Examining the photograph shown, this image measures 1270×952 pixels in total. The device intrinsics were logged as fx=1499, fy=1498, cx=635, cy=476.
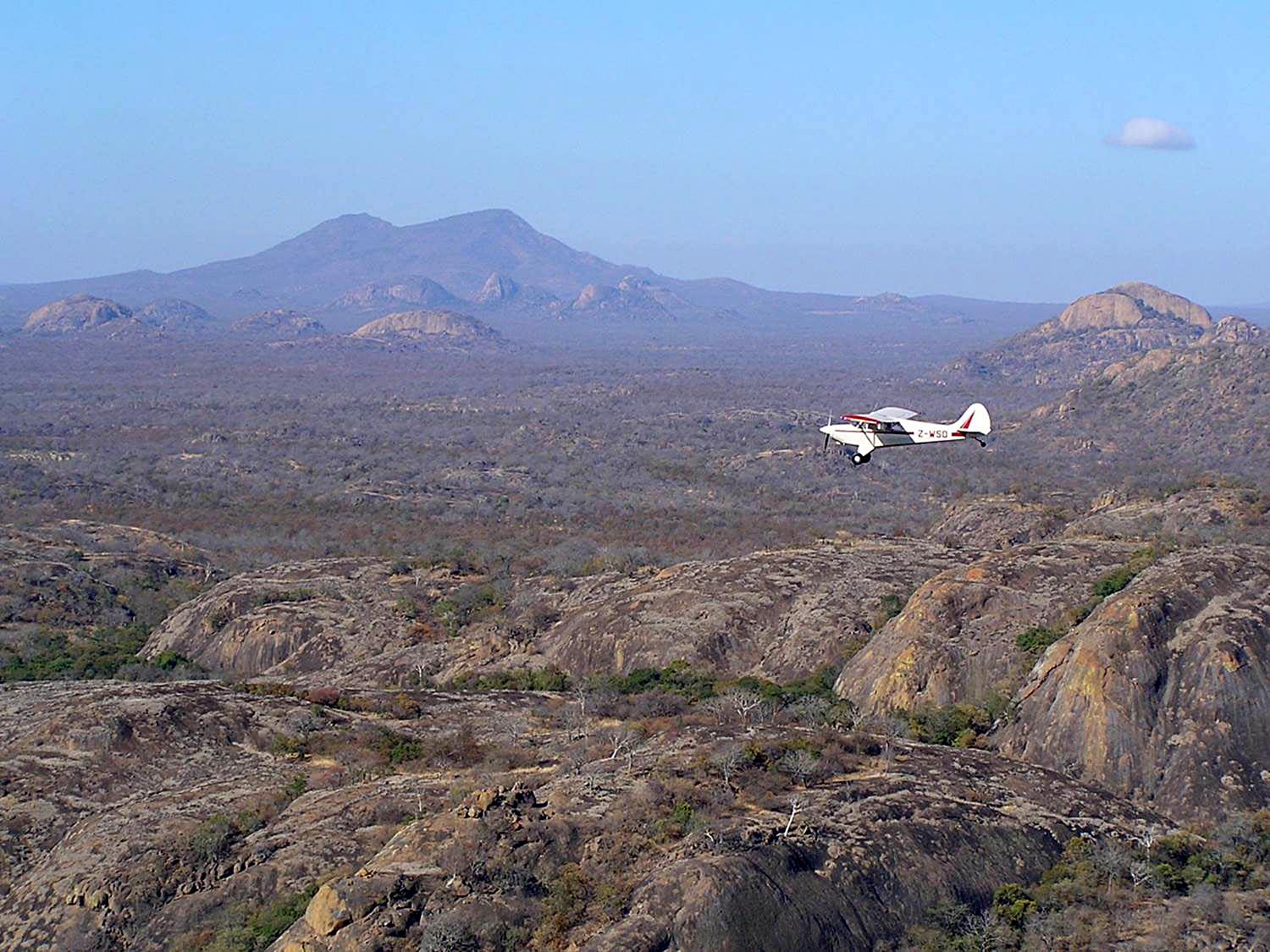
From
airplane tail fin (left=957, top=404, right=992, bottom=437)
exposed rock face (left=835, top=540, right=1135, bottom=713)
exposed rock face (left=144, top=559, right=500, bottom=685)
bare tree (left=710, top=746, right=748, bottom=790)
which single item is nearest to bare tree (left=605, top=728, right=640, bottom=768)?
bare tree (left=710, top=746, right=748, bottom=790)

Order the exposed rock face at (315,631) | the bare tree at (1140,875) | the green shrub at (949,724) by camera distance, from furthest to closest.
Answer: the exposed rock face at (315,631)
the green shrub at (949,724)
the bare tree at (1140,875)

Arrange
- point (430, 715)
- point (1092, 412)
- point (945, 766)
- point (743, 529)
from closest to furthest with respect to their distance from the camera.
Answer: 1. point (945, 766)
2. point (430, 715)
3. point (743, 529)
4. point (1092, 412)

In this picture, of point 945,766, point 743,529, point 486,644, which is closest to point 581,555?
point 743,529

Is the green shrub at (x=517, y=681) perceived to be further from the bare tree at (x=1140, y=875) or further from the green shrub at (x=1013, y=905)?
the bare tree at (x=1140, y=875)

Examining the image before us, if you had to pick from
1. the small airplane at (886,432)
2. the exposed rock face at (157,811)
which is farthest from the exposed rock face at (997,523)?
the exposed rock face at (157,811)

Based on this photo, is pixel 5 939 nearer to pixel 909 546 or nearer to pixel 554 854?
pixel 554 854
